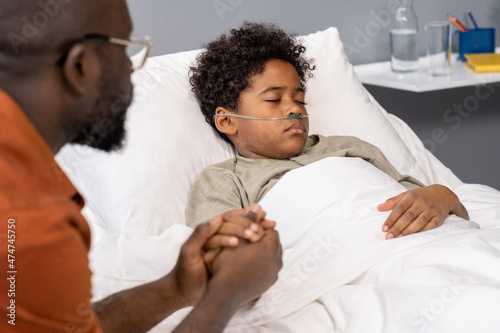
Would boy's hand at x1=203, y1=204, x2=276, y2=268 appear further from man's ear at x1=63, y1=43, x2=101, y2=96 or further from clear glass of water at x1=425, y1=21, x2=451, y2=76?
clear glass of water at x1=425, y1=21, x2=451, y2=76

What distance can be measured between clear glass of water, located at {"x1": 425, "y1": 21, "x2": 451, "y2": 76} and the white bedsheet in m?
0.95

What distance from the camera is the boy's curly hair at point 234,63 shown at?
1.67m

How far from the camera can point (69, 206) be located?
72 centimetres

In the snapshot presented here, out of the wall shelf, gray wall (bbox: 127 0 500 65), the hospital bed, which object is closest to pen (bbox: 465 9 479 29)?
gray wall (bbox: 127 0 500 65)

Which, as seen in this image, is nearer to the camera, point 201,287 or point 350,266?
point 201,287

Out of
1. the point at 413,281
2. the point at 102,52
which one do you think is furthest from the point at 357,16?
the point at 102,52

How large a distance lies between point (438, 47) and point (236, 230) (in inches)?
63.7

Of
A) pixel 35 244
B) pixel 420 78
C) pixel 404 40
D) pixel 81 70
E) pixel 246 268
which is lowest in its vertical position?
pixel 420 78

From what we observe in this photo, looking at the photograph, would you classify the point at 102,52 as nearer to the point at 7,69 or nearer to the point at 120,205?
the point at 7,69

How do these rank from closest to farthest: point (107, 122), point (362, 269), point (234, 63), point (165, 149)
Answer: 1. point (107, 122)
2. point (362, 269)
3. point (165, 149)
4. point (234, 63)

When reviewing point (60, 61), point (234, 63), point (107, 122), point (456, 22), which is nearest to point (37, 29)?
point (60, 61)

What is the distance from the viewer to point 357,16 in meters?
2.40

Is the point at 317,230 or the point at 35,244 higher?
the point at 35,244

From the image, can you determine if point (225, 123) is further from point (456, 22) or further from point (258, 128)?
point (456, 22)
